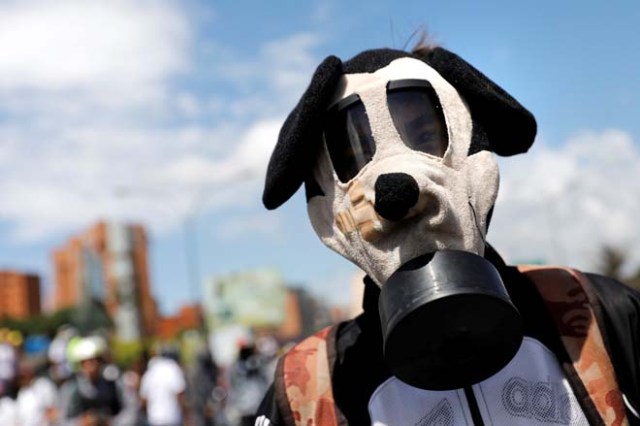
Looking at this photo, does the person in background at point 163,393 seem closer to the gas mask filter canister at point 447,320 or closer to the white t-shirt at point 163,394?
the white t-shirt at point 163,394

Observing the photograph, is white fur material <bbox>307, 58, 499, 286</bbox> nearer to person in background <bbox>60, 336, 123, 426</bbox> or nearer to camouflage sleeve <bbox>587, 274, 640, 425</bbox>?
camouflage sleeve <bbox>587, 274, 640, 425</bbox>

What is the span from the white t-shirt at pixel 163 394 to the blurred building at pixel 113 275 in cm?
2102

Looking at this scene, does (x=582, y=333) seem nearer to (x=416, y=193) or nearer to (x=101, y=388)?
(x=416, y=193)

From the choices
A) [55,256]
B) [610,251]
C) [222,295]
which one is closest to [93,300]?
[222,295]

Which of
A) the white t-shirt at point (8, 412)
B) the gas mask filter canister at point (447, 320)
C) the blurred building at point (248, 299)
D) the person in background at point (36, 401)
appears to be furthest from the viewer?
the blurred building at point (248, 299)

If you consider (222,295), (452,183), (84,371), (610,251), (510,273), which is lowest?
(510,273)

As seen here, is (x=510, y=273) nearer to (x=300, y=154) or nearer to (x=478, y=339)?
(x=478, y=339)

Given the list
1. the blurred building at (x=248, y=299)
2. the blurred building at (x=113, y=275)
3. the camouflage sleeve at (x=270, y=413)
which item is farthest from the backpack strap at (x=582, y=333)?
the blurred building at (x=248, y=299)

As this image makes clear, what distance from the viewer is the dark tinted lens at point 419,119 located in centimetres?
191

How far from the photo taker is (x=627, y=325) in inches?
76.2

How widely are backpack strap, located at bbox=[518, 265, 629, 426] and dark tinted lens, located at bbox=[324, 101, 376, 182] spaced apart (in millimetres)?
511

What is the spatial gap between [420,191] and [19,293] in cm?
8171

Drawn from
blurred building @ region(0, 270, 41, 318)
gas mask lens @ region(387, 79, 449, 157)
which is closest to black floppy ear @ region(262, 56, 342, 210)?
gas mask lens @ region(387, 79, 449, 157)

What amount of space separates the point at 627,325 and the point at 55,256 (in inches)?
3403
